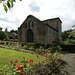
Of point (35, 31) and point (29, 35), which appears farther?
point (29, 35)

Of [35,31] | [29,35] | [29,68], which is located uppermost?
[35,31]

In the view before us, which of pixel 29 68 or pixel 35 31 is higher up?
pixel 35 31

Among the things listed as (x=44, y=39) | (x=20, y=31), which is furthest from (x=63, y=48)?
(x=20, y=31)

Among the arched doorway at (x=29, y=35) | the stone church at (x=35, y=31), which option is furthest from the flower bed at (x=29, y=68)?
the arched doorway at (x=29, y=35)

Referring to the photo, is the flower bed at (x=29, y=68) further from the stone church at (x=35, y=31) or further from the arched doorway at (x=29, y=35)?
the arched doorway at (x=29, y=35)

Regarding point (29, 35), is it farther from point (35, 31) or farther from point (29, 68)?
point (29, 68)

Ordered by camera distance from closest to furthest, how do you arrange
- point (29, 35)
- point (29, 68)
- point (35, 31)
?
point (29, 68), point (35, 31), point (29, 35)

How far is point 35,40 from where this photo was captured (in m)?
17.8

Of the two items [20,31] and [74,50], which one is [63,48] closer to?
[74,50]

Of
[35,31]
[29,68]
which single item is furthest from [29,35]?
[29,68]

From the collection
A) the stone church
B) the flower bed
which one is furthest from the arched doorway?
the flower bed

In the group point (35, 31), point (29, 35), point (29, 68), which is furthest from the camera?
point (29, 35)

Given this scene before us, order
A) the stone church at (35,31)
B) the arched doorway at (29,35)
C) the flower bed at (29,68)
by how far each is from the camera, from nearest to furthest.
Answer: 1. the flower bed at (29,68)
2. the stone church at (35,31)
3. the arched doorway at (29,35)

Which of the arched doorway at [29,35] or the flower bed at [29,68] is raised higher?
the arched doorway at [29,35]
